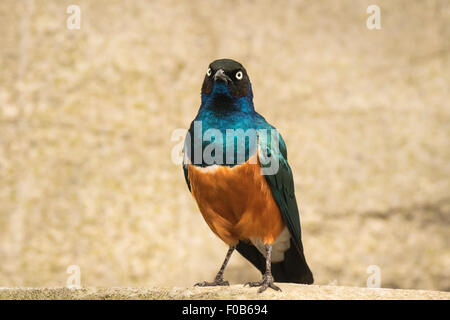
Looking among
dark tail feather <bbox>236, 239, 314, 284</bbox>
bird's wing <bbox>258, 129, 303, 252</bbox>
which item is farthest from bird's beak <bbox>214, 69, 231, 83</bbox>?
dark tail feather <bbox>236, 239, 314, 284</bbox>

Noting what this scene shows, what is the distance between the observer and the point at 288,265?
5758 millimetres

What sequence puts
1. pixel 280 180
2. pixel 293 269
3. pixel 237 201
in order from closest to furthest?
1. pixel 237 201
2. pixel 280 180
3. pixel 293 269

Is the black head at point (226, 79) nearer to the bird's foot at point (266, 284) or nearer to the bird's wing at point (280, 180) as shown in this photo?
the bird's wing at point (280, 180)

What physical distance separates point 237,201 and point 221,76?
0.97m

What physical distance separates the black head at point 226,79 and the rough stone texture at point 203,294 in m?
1.52

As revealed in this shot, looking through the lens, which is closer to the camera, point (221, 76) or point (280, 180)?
point (221, 76)

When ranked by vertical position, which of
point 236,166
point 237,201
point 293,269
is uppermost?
point 236,166

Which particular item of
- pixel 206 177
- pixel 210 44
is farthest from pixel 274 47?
pixel 206 177

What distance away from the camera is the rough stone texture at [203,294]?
4586 mm

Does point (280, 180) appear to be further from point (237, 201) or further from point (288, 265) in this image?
point (288, 265)

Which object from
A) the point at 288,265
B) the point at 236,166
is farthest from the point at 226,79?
the point at 288,265

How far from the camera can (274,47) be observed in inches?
383

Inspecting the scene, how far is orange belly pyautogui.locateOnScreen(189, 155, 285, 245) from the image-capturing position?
16.0 ft

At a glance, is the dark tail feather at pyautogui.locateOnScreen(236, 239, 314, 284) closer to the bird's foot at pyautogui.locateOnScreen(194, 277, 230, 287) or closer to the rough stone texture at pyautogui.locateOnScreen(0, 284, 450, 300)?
the bird's foot at pyautogui.locateOnScreen(194, 277, 230, 287)
